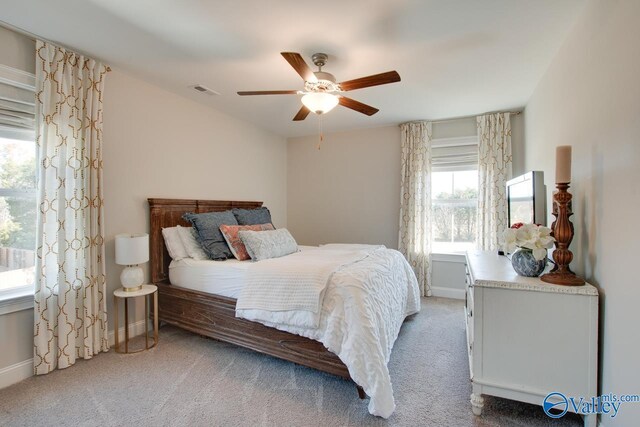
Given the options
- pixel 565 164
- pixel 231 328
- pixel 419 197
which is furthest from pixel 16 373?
pixel 419 197

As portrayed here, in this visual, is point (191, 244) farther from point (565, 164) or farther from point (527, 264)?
point (565, 164)

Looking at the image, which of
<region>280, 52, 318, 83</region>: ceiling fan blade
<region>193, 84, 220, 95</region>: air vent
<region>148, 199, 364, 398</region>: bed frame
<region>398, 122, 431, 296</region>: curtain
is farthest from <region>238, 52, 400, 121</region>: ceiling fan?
<region>398, 122, 431, 296</region>: curtain

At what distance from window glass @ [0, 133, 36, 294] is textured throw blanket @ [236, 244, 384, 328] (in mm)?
1632

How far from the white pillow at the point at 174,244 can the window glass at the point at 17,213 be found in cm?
96

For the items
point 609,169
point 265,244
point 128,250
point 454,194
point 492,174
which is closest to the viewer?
point 609,169

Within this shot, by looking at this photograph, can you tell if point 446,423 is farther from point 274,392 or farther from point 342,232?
point 342,232

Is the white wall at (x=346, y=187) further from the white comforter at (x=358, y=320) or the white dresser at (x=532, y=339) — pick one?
the white dresser at (x=532, y=339)

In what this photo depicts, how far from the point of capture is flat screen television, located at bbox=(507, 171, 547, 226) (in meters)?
2.24

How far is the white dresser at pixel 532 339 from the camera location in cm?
156

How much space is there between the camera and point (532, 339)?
164cm

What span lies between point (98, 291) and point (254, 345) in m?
1.39

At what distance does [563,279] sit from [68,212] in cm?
338

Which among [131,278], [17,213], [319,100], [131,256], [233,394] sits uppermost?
[319,100]

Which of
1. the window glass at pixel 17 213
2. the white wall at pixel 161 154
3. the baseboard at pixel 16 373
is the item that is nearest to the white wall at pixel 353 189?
the white wall at pixel 161 154
